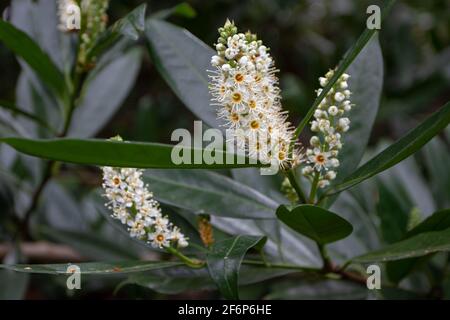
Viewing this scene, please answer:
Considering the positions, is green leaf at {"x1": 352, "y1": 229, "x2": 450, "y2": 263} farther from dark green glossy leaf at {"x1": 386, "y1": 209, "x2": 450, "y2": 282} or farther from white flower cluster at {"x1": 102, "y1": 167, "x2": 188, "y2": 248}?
white flower cluster at {"x1": 102, "y1": 167, "x2": 188, "y2": 248}

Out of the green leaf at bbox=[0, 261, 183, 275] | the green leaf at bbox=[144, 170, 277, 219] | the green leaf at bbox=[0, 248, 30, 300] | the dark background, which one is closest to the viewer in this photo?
the green leaf at bbox=[0, 261, 183, 275]

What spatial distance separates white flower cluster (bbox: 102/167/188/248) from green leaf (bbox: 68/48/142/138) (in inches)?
31.0

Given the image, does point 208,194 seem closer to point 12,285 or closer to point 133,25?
point 133,25

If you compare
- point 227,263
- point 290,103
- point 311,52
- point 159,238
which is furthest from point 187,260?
point 311,52

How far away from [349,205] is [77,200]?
1124mm

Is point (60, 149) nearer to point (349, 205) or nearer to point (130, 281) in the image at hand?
point (130, 281)

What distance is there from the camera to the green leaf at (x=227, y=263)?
1.00 metres

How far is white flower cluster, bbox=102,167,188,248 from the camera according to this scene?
108 centimetres

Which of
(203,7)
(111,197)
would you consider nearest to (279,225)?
(111,197)

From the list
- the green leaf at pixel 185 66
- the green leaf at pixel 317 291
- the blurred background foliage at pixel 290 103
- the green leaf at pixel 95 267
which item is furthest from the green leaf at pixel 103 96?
the green leaf at pixel 95 267

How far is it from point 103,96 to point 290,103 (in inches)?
33.3

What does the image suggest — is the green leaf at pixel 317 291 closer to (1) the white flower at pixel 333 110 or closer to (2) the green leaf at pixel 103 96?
(1) the white flower at pixel 333 110

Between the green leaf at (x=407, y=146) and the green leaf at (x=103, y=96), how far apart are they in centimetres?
100

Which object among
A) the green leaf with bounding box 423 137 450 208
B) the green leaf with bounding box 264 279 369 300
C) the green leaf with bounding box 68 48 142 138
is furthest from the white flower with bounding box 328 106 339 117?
the green leaf with bounding box 68 48 142 138
